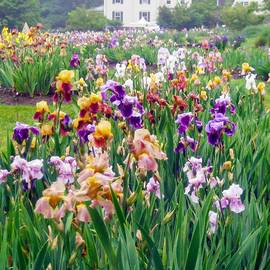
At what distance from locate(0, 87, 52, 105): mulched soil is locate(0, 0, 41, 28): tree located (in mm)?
34832

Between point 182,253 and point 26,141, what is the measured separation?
1.24 metres

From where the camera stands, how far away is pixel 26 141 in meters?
2.71

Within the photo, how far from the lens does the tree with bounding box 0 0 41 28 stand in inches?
1628

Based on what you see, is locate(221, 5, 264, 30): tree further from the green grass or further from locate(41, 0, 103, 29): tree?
locate(41, 0, 103, 29): tree

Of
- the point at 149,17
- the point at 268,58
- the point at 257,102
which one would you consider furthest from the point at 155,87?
the point at 149,17

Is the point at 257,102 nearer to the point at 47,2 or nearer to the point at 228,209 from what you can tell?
the point at 228,209

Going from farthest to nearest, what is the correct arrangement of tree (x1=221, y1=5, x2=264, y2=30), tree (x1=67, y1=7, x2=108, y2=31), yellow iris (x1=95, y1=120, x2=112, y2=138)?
tree (x1=67, y1=7, x2=108, y2=31), tree (x1=221, y1=5, x2=264, y2=30), yellow iris (x1=95, y1=120, x2=112, y2=138)

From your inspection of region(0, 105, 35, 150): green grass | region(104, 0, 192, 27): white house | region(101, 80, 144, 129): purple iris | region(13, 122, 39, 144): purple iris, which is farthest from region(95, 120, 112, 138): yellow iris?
region(104, 0, 192, 27): white house

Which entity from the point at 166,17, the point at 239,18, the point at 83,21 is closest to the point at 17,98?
Result: the point at 239,18

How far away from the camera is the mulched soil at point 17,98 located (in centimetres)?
749

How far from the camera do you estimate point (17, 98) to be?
769 cm

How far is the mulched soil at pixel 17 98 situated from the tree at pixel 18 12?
114 feet

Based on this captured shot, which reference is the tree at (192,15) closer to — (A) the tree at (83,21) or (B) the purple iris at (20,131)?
(A) the tree at (83,21)

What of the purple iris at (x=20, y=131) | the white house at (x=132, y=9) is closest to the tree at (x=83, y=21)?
the white house at (x=132, y=9)
